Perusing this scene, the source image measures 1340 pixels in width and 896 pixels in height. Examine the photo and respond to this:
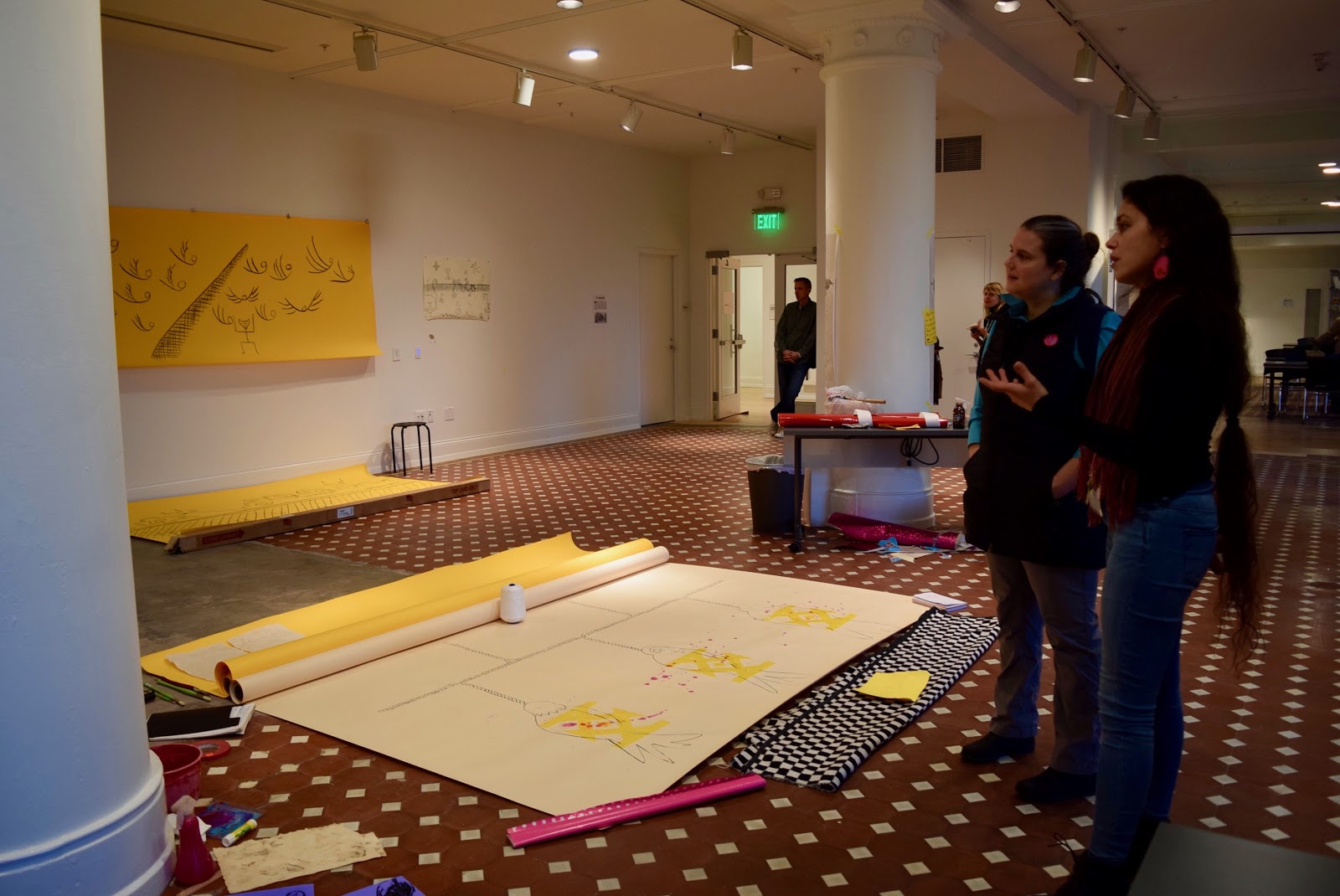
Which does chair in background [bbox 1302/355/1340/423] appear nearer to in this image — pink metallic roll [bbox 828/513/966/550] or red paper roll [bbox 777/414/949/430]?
pink metallic roll [bbox 828/513/966/550]

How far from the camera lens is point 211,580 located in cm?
566

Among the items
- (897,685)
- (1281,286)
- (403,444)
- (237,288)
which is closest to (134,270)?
(237,288)

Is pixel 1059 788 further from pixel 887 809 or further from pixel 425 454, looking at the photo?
pixel 425 454

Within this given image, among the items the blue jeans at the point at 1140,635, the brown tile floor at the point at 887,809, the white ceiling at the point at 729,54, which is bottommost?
the brown tile floor at the point at 887,809

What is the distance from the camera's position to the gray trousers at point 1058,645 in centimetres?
288

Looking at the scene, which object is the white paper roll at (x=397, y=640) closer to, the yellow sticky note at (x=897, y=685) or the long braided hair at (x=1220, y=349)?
the yellow sticky note at (x=897, y=685)

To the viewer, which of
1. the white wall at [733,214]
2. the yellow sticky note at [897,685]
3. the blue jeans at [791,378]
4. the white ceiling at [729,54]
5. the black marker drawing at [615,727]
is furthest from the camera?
the white wall at [733,214]

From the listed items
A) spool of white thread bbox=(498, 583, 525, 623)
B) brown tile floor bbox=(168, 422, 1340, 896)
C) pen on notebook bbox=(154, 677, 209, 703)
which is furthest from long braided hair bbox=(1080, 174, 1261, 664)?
pen on notebook bbox=(154, 677, 209, 703)

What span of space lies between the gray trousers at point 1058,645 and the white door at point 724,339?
10.4 m

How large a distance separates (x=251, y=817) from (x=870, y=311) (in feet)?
16.1

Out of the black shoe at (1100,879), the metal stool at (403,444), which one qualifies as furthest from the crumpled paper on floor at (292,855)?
the metal stool at (403,444)

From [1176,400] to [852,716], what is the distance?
1.86 metres

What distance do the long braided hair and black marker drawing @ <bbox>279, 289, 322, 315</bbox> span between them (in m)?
7.59

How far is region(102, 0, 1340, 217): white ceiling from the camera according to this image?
23.1 feet
